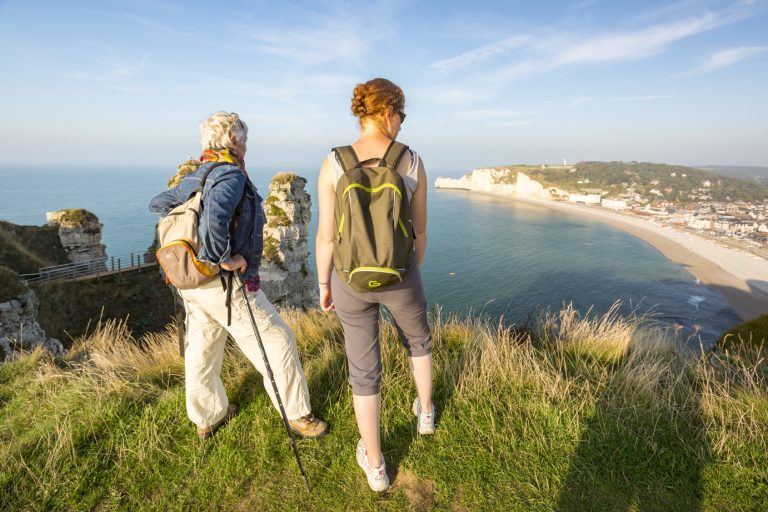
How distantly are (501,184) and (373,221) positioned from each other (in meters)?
145

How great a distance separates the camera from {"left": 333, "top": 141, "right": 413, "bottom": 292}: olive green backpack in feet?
5.98

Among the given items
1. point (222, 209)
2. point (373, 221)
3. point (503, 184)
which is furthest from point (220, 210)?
point (503, 184)

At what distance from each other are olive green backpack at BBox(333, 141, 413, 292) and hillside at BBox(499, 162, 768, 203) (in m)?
131

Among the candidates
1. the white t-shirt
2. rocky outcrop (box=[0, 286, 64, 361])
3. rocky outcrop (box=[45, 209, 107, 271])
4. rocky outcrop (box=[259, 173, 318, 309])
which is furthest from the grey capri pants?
rocky outcrop (box=[45, 209, 107, 271])

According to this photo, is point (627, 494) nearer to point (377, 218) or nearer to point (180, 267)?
point (377, 218)

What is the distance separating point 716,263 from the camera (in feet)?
156

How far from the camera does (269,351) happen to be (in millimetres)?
2646

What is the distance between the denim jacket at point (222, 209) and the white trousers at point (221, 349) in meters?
0.26

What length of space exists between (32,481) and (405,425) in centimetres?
262

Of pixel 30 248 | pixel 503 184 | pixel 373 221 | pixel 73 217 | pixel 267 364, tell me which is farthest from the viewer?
pixel 503 184

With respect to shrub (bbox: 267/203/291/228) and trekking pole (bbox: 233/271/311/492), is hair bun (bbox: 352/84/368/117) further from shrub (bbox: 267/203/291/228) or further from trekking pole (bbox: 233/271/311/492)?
shrub (bbox: 267/203/291/228)

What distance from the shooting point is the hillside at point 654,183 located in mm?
106562

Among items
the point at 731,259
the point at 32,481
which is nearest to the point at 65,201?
the point at 32,481

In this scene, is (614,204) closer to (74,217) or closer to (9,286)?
(74,217)
